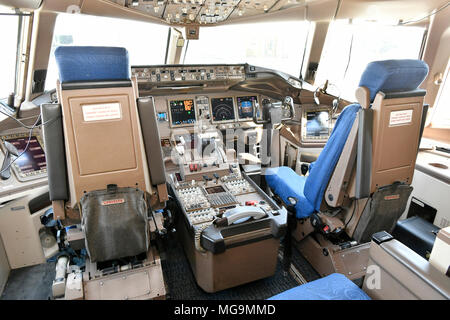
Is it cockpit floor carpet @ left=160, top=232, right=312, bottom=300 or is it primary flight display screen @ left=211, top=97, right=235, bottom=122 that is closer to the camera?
cockpit floor carpet @ left=160, top=232, right=312, bottom=300

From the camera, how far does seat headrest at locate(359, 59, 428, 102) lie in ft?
5.19

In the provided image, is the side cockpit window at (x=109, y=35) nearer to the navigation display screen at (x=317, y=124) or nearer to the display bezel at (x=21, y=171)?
the display bezel at (x=21, y=171)

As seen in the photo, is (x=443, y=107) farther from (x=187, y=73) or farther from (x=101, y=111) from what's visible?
(x=101, y=111)

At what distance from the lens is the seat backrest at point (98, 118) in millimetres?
1457

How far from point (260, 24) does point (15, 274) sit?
11.1 feet

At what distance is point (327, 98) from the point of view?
3.42 metres

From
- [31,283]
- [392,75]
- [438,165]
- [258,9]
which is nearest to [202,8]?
[258,9]

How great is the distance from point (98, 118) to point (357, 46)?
338 cm

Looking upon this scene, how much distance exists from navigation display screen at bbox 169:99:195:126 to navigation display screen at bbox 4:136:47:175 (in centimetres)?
127

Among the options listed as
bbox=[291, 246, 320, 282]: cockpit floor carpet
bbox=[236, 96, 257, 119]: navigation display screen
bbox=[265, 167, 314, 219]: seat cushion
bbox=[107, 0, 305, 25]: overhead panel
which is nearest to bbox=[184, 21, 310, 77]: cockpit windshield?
bbox=[107, 0, 305, 25]: overhead panel

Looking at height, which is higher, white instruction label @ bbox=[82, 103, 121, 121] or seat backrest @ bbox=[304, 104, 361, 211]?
white instruction label @ bbox=[82, 103, 121, 121]

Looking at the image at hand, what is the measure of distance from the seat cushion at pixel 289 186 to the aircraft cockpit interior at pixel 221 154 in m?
0.02

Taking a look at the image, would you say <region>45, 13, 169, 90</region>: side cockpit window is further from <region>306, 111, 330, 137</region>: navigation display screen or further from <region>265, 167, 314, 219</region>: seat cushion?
<region>306, 111, 330, 137</region>: navigation display screen
